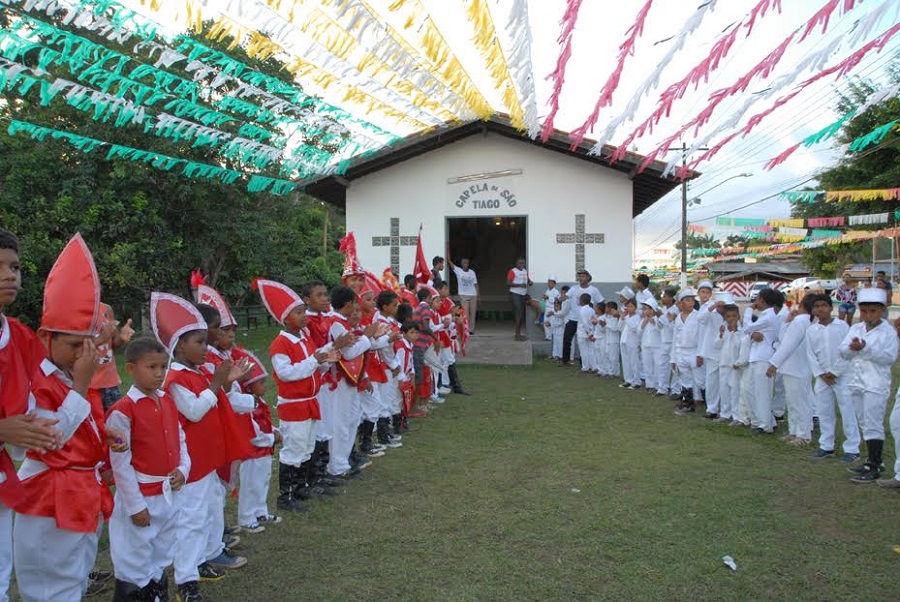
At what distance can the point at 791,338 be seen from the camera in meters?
7.08

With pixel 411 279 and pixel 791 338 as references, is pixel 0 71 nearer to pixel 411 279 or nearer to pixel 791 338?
pixel 411 279

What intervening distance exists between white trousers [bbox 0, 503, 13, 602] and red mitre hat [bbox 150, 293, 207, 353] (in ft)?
3.97

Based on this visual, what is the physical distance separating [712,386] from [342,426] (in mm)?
5483

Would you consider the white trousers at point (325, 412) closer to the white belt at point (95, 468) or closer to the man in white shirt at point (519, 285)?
the white belt at point (95, 468)

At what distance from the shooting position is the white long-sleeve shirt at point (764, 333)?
7672mm

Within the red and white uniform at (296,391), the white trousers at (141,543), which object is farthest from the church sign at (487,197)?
the white trousers at (141,543)

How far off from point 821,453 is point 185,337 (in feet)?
20.9

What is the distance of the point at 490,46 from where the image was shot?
17.5 feet

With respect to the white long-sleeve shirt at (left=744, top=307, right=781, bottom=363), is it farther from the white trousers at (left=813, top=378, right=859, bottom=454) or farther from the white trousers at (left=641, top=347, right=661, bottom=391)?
the white trousers at (left=641, top=347, right=661, bottom=391)

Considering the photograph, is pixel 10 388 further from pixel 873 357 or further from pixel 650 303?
pixel 650 303

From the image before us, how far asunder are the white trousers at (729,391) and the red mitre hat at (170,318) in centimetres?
689

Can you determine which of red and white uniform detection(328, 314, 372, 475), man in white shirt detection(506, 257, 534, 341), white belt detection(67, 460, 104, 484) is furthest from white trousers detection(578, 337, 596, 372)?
white belt detection(67, 460, 104, 484)

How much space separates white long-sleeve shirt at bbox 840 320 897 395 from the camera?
590 centimetres

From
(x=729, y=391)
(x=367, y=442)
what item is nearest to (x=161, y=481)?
(x=367, y=442)
